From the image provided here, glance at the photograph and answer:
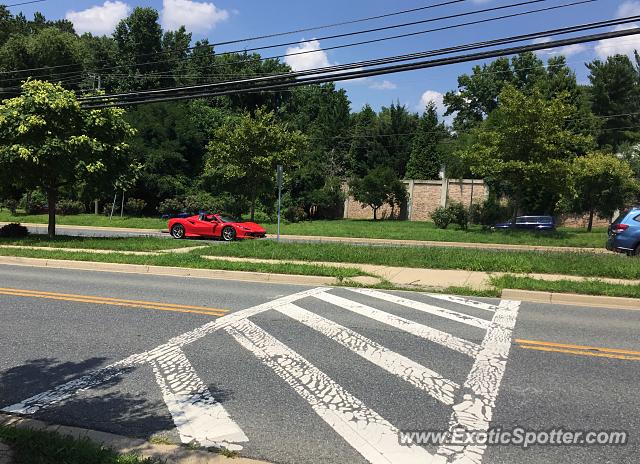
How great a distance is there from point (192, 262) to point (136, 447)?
9.99 metres

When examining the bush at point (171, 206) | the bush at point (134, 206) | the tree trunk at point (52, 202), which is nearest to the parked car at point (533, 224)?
the tree trunk at point (52, 202)

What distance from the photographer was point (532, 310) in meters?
8.66

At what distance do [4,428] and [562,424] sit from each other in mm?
4436

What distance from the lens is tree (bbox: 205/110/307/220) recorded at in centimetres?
3130

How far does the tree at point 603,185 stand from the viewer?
29484 millimetres

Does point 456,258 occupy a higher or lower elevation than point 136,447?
higher

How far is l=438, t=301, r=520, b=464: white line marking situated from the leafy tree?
51115mm

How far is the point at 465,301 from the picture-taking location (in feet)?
30.5

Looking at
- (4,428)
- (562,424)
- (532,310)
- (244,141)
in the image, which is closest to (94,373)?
(4,428)

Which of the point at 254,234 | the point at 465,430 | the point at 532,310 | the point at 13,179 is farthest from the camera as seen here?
the point at 254,234

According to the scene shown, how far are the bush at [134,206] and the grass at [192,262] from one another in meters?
22.7

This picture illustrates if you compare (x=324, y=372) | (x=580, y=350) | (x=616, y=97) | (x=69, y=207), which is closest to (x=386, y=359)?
(x=324, y=372)

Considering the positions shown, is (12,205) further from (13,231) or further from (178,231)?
(178,231)

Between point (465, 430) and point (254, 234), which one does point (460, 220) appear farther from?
point (465, 430)
